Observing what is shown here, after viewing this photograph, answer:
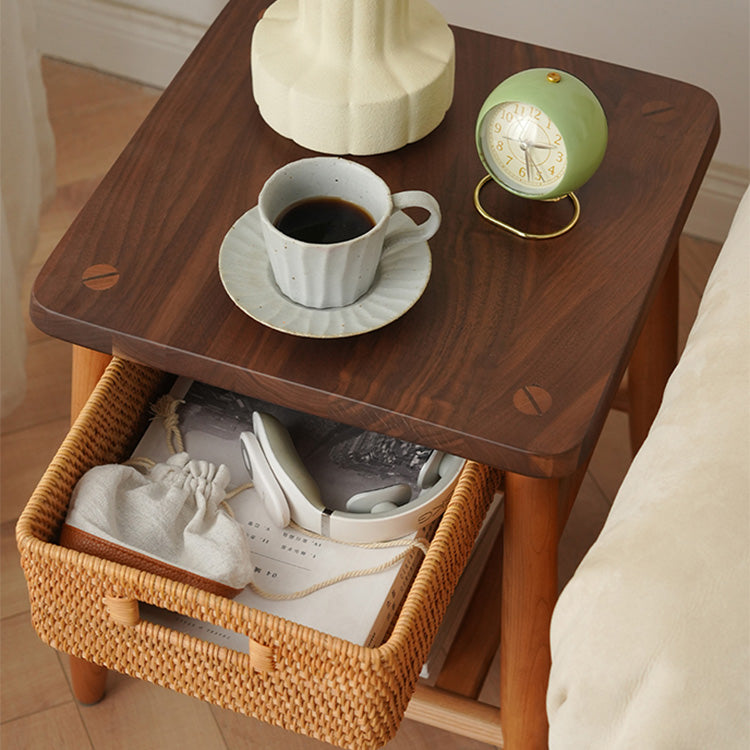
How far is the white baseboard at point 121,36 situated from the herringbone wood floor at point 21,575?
8 cm

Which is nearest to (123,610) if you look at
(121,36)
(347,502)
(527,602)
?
(347,502)

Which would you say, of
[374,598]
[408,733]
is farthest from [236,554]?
[408,733]

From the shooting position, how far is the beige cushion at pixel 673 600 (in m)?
0.50

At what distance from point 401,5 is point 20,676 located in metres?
0.69

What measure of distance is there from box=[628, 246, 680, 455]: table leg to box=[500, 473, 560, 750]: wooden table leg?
12.2 inches

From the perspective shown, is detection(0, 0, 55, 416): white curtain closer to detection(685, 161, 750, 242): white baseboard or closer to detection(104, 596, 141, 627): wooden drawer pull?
detection(104, 596, 141, 627): wooden drawer pull

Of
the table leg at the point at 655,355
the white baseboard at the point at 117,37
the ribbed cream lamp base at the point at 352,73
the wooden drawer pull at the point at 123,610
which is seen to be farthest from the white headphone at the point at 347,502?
the white baseboard at the point at 117,37

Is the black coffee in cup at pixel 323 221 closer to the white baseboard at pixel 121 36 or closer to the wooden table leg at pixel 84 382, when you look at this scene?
the wooden table leg at pixel 84 382

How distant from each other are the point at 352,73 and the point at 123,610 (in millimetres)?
389

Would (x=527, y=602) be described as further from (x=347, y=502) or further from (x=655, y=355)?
(x=655, y=355)

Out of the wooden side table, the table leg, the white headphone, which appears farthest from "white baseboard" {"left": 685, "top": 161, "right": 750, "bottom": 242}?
the white headphone

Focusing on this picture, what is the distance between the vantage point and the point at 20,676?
103 cm

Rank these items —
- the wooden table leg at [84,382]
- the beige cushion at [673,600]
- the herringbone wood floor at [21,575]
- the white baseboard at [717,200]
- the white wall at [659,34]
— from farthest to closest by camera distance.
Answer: the white baseboard at [717,200] → the white wall at [659,34] → the herringbone wood floor at [21,575] → the wooden table leg at [84,382] → the beige cushion at [673,600]

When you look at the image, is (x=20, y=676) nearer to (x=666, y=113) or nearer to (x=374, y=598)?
(x=374, y=598)
